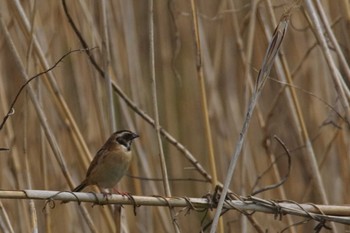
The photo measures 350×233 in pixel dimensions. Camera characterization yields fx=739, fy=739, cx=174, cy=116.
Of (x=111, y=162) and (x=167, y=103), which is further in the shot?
(x=167, y=103)

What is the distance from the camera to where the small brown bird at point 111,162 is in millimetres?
2650

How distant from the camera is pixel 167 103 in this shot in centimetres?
348

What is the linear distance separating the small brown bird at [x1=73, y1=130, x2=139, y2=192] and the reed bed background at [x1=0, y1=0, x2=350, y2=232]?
0.06 metres

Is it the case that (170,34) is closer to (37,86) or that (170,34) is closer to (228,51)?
(228,51)

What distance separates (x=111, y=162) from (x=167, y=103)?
0.82m

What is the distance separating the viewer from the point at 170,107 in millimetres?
3549

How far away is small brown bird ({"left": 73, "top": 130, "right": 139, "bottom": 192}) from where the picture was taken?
8.70 feet

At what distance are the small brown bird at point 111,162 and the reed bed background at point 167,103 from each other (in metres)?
0.06

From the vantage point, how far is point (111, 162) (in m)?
2.72

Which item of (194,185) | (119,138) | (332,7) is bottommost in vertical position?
(194,185)

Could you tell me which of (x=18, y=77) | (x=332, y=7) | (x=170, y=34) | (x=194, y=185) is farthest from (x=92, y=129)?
(x=332, y=7)

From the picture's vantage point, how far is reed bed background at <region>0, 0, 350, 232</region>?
2.63 meters

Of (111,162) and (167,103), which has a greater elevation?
(167,103)

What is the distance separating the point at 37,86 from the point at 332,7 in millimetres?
1364
